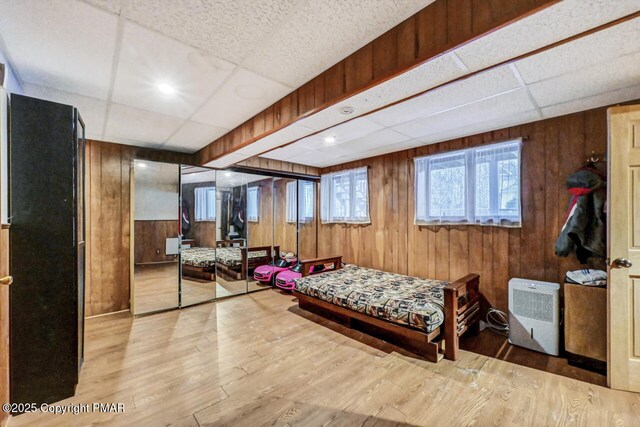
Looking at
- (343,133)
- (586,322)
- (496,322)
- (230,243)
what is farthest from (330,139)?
(586,322)

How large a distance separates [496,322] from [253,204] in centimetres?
397

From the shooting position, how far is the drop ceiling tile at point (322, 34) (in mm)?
1303

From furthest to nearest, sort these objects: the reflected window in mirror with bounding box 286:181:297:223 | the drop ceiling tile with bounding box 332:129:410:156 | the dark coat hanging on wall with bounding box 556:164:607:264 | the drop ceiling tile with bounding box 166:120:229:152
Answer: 1. the reflected window in mirror with bounding box 286:181:297:223
2. the drop ceiling tile with bounding box 332:129:410:156
3. the drop ceiling tile with bounding box 166:120:229:152
4. the dark coat hanging on wall with bounding box 556:164:607:264

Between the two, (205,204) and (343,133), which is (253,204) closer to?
(205,204)

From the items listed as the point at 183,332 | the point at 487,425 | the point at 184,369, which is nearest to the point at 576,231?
the point at 487,425

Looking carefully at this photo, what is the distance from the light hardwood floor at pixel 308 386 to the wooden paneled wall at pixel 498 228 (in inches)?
42.9

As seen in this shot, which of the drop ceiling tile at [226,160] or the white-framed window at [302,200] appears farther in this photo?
the white-framed window at [302,200]

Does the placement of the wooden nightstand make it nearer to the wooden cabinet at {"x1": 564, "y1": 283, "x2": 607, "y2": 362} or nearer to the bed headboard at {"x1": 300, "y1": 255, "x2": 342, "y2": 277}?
the bed headboard at {"x1": 300, "y1": 255, "x2": 342, "y2": 277}

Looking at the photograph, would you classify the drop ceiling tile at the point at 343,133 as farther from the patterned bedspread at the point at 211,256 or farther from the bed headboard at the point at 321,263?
the patterned bedspread at the point at 211,256

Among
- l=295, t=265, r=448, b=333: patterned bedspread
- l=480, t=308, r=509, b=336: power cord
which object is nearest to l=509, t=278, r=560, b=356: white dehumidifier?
l=480, t=308, r=509, b=336: power cord

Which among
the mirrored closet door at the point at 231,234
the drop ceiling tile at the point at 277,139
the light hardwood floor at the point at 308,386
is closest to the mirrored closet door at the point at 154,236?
the mirrored closet door at the point at 231,234

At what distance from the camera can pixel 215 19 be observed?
1.37m

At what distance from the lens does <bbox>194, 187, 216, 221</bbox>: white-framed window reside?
409 cm

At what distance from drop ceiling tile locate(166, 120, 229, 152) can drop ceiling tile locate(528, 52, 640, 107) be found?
3105mm
